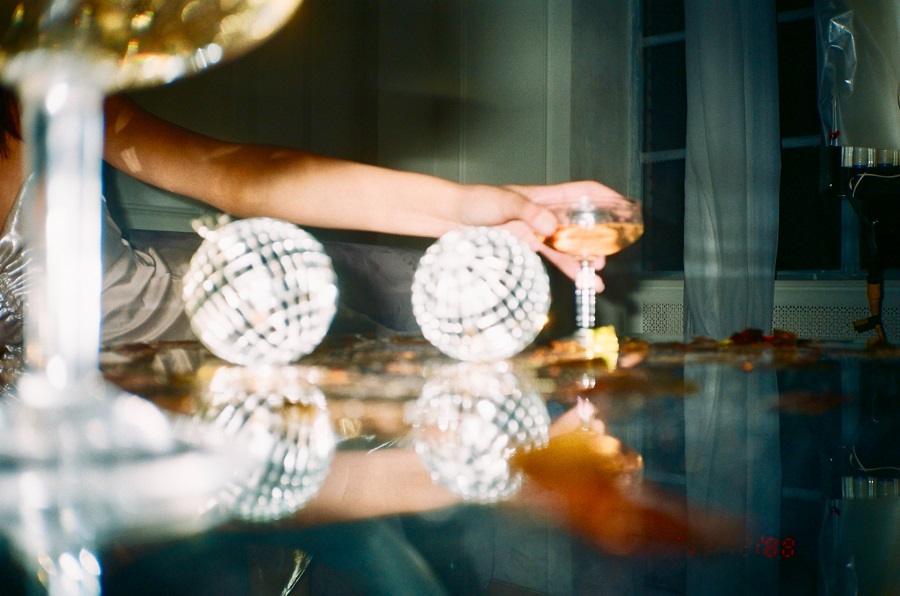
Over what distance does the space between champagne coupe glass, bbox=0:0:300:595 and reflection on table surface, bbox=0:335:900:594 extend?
1.5 inches

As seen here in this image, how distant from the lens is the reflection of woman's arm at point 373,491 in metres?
0.13

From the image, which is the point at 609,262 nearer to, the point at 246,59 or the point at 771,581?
the point at 246,59

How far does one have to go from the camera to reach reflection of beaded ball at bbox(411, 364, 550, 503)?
16 centimetres

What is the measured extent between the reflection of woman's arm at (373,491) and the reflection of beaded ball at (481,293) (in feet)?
0.81

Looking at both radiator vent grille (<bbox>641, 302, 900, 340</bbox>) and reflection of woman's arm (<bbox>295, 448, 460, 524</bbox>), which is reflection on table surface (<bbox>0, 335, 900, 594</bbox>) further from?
radiator vent grille (<bbox>641, 302, 900, 340</bbox>)

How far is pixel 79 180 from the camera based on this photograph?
235mm

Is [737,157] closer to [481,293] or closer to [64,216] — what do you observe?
[481,293]

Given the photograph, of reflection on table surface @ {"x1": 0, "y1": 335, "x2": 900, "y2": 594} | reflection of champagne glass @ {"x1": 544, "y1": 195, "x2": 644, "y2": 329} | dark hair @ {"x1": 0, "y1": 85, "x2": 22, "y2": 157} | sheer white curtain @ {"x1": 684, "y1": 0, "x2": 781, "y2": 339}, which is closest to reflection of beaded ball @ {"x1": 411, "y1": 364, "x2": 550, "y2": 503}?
reflection on table surface @ {"x1": 0, "y1": 335, "x2": 900, "y2": 594}

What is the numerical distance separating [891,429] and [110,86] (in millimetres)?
310

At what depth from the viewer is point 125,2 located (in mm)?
222

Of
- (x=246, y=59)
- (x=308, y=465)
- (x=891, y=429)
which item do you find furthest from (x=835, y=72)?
(x=308, y=465)

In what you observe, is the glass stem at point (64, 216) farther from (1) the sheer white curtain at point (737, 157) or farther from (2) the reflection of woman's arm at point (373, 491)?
(1) the sheer white curtain at point (737, 157)

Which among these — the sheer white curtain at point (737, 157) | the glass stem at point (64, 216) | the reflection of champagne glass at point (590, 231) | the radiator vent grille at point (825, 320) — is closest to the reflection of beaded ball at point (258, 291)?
the glass stem at point (64, 216)

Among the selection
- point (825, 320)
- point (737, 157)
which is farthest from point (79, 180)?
point (825, 320)
